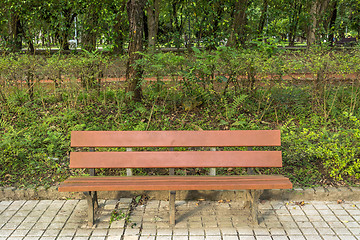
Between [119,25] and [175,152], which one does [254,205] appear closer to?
[175,152]

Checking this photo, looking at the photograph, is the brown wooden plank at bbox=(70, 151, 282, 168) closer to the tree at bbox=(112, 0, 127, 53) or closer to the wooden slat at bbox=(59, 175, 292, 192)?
the wooden slat at bbox=(59, 175, 292, 192)

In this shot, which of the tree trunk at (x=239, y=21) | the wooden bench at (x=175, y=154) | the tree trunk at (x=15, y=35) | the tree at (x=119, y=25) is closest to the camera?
the wooden bench at (x=175, y=154)

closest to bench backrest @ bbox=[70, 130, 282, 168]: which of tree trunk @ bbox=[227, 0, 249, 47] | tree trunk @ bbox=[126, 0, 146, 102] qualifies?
tree trunk @ bbox=[126, 0, 146, 102]

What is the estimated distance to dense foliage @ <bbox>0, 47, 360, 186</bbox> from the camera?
209 inches

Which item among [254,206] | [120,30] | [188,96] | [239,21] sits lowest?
[254,206]

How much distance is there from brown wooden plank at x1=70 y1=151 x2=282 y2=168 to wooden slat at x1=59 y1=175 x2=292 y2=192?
16 cm

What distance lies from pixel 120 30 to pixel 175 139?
5.51m

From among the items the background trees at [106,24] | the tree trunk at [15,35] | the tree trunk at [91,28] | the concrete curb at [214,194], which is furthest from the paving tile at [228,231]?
the tree trunk at [15,35]

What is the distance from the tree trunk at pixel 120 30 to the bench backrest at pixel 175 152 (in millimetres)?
4745

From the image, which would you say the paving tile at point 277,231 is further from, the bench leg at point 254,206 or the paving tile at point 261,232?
the bench leg at point 254,206

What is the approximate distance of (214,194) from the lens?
430cm

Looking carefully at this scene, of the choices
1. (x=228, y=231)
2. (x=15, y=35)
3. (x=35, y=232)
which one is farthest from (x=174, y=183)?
(x=15, y=35)

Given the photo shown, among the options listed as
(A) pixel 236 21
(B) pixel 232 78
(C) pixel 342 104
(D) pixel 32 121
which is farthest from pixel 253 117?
(A) pixel 236 21

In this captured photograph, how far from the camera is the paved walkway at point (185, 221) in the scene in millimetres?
3561
